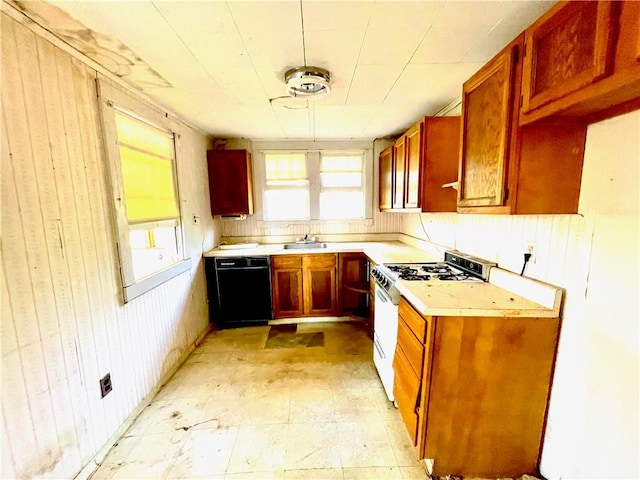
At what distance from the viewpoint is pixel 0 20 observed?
3.54 ft

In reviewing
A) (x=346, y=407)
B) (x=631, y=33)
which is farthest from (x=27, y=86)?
(x=346, y=407)

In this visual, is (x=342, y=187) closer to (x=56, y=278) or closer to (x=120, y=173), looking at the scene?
(x=120, y=173)

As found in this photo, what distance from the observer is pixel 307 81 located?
65.8 inches

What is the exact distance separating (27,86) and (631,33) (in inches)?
89.8

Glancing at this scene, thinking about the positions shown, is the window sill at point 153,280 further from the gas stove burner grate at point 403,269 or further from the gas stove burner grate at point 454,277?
the gas stove burner grate at point 454,277

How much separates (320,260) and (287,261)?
41 cm

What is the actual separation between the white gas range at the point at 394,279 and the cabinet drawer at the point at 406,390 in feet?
0.38

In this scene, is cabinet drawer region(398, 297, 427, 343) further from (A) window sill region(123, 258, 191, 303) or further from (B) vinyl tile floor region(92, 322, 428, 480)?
(A) window sill region(123, 258, 191, 303)

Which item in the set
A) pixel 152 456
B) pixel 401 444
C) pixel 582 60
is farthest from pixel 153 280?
pixel 582 60

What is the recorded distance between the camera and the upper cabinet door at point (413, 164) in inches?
83.4

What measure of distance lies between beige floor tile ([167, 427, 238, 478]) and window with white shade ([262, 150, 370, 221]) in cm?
258

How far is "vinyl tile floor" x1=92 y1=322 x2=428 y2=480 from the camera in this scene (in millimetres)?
1463

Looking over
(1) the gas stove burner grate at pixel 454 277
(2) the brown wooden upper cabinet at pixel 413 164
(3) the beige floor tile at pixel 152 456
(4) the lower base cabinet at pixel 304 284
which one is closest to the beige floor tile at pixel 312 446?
(3) the beige floor tile at pixel 152 456

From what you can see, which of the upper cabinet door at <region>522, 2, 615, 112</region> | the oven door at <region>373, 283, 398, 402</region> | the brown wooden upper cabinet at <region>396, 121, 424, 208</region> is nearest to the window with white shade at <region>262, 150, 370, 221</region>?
the brown wooden upper cabinet at <region>396, 121, 424, 208</region>
